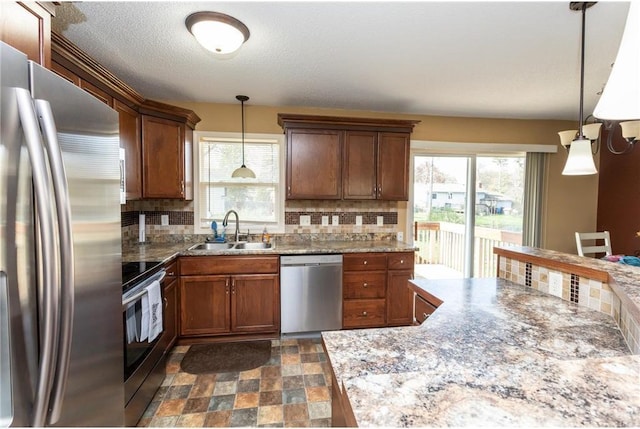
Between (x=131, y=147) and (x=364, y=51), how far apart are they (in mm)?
2129

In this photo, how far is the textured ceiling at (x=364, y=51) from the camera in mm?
1725

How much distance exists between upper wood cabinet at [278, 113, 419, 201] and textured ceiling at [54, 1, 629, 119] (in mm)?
289

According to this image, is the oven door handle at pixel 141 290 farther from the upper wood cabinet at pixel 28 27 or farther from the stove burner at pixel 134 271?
the upper wood cabinet at pixel 28 27

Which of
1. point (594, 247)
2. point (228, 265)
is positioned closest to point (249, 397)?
point (228, 265)

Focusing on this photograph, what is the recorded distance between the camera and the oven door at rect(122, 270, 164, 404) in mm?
1658

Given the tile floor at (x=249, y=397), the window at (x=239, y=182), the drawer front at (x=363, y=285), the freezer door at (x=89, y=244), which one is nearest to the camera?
the freezer door at (x=89, y=244)

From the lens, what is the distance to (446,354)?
98 centimetres

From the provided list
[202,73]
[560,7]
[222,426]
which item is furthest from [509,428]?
[202,73]

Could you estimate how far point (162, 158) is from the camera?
2867 millimetres

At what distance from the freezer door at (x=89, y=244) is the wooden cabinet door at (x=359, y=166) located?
2.37m

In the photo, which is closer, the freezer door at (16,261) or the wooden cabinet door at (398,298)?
the freezer door at (16,261)

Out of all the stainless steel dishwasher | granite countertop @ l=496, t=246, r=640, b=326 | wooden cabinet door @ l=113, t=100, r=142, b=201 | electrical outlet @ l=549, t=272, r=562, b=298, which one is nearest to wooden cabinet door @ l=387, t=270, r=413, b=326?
the stainless steel dishwasher

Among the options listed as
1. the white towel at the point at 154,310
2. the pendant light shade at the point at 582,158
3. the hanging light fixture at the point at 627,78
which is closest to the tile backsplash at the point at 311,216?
the white towel at the point at 154,310

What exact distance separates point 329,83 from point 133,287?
91.1 inches
